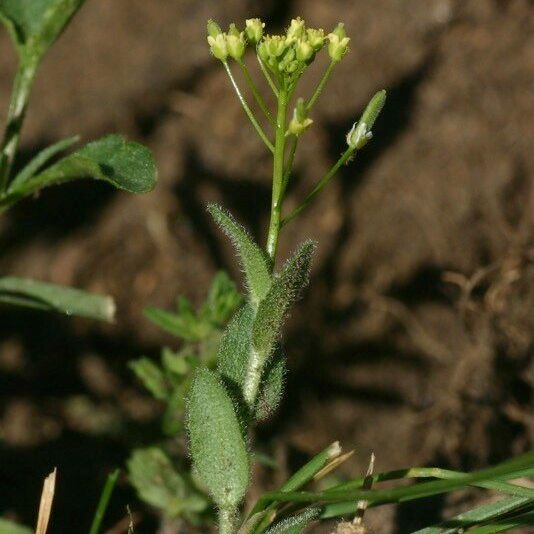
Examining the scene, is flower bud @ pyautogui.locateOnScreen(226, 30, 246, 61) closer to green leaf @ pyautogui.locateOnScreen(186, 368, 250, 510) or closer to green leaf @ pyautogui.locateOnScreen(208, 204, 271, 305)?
green leaf @ pyautogui.locateOnScreen(208, 204, 271, 305)

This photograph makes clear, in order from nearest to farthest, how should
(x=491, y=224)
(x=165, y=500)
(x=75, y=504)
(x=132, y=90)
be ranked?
(x=165, y=500) → (x=75, y=504) → (x=491, y=224) → (x=132, y=90)

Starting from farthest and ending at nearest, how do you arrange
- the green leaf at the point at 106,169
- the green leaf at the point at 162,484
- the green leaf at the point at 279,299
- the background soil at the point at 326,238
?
1. the background soil at the point at 326,238
2. the green leaf at the point at 162,484
3. the green leaf at the point at 106,169
4. the green leaf at the point at 279,299

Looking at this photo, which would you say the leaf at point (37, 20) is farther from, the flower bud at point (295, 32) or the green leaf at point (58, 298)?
the flower bud at point (295, 32)

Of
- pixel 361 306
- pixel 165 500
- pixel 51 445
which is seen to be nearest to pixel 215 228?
pixel 361 306

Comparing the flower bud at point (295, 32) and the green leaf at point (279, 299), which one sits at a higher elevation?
the flower bud at point (295, 32)

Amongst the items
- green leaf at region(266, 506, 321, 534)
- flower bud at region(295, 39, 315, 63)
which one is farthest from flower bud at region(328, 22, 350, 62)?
green leaf at region(266, 506, 321, 534)

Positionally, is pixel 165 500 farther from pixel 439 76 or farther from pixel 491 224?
pixel 439 76

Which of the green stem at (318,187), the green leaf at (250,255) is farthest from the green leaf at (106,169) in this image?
the green stem at (318,187)

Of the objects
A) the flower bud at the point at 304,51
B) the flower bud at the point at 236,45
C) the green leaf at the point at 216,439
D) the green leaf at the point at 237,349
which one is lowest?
the green leaf at the point at 216,439
